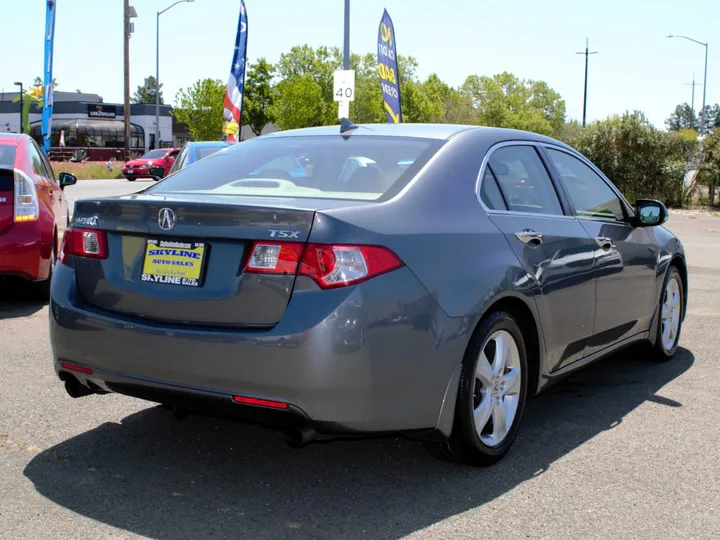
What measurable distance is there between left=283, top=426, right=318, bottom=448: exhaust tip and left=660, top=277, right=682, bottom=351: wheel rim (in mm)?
3497

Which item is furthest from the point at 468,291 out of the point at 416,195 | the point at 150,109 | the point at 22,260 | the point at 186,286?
the point at 150,109

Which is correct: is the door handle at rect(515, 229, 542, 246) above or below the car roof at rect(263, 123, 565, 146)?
A: below

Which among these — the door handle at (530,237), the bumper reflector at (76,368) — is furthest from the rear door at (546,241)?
the bumper reflector at (76,368)

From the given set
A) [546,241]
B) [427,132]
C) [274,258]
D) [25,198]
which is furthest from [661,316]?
[25,198]

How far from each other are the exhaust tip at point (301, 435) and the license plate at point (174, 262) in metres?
0.69

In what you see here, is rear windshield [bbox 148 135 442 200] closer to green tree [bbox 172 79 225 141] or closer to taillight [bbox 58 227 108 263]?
taillight [bbox 58 227 108 263]

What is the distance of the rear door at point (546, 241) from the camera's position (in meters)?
4.23

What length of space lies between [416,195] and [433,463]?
1.27 m

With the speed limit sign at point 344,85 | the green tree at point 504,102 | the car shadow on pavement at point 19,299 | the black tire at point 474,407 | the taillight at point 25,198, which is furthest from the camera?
the green tree at point 504,102

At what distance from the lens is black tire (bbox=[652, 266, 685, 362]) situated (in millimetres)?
6020

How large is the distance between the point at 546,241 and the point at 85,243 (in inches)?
88.3

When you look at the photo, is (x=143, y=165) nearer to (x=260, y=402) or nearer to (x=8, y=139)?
(x=8, y=139)

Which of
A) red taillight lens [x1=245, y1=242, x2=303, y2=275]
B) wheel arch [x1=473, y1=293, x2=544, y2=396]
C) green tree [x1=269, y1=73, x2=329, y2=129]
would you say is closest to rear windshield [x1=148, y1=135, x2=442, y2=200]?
red taillight lens [x1=245, y1=242, x2=303, y2=275]

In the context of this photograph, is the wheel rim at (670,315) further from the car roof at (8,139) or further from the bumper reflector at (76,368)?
the car roof at (8,139)
